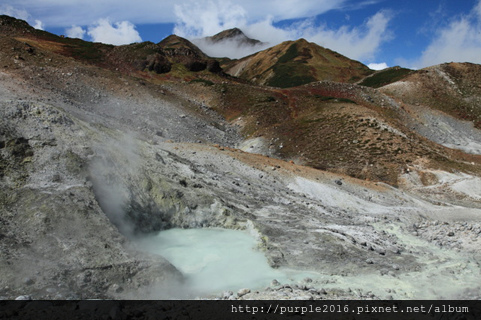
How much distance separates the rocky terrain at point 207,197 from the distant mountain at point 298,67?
97526 millimetres

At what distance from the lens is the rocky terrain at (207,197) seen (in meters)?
11.8

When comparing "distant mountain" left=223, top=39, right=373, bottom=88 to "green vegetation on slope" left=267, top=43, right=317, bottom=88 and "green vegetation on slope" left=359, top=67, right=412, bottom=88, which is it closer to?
"green vegetation on slope" left=267, top=43, right=317, bottom=88

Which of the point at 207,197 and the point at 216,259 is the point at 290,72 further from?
the point at 216,259

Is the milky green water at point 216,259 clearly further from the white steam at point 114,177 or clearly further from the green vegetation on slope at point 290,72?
the green vegetation on slope at point 290,72

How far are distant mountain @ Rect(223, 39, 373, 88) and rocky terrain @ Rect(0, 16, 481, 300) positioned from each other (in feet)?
320

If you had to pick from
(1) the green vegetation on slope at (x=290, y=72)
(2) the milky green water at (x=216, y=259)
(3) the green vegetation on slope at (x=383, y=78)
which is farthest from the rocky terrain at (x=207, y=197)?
(1) the green vegetation on slope at (x=290, y=72)

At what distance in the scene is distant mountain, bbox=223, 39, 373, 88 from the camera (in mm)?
141750

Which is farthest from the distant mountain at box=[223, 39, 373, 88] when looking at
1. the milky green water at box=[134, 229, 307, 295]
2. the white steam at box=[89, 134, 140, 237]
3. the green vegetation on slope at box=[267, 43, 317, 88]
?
the milky green water at box=[134, 229, 307, 295]

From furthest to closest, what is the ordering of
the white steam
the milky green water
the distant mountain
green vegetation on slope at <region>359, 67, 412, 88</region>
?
the distant mountain, green vegetation on slope at <region>359, 67, 412, 88</region>, the white steam, the milky green water

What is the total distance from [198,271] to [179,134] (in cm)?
3093

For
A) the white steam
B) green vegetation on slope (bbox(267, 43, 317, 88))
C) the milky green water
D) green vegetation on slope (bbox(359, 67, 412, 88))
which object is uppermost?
green vegetation on slope (bbox(267, 43, 317, 88))

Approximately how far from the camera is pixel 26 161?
15.3m
